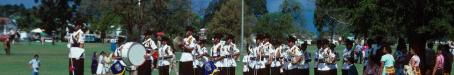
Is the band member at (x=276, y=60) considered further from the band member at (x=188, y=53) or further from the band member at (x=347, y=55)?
the band member at (x=188, y=53)

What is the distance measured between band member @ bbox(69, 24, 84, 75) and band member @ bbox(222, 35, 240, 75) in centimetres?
498

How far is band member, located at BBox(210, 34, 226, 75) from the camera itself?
23.5m

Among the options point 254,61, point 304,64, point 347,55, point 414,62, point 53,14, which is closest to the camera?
point 414,62

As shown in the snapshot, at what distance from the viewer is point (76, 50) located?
1950 cm

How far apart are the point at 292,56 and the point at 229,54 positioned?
1749mm

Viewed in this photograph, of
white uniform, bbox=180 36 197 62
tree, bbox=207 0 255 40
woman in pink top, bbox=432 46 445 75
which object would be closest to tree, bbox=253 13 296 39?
tree, bbox=207 0 255 40

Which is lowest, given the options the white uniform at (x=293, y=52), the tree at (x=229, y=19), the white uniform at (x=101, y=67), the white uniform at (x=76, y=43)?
the tree at (x=229, y=19)

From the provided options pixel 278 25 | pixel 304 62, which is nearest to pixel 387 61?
pixel 304 62

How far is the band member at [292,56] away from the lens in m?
23.1

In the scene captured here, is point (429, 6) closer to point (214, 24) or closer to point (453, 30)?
point (453, 30)

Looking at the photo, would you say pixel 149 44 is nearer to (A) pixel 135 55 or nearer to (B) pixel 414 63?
(B) pixel 414 63

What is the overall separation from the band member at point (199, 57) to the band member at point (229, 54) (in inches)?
23.0

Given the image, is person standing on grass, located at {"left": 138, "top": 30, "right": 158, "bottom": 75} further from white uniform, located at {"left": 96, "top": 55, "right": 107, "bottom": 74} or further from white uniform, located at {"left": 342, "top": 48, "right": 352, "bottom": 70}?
white uniform, located at {"left": 342, "top": 48, "right": 352, "bottom": 70}

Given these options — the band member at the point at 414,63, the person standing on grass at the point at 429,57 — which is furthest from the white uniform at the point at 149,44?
the person standing on grass at the point at 429,57
